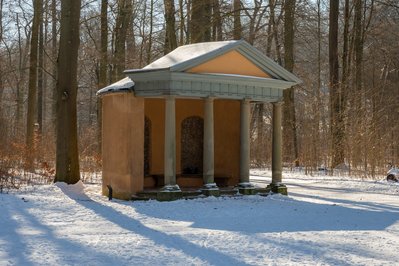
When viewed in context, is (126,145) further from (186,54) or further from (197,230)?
(197,230)

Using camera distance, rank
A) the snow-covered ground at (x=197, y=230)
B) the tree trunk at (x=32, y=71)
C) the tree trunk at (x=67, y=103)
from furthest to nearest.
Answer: the tree trunk at (x=32, y=71) → the tree trunk at (x=67, y=103) → the snow-covered ground at (x=197, y=230)

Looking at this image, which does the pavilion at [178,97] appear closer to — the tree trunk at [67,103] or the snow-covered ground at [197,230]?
the snow-covered ground at [197,230]

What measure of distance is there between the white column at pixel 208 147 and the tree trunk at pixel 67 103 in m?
3.67

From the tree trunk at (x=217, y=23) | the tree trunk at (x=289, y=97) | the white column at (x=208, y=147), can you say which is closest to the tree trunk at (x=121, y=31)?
the tree trunk at (x=217, y=23)

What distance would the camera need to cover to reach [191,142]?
16.5 meters

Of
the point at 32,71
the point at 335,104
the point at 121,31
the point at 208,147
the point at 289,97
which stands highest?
the point at 121,31

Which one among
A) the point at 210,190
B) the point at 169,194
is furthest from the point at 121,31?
the point at 169,194

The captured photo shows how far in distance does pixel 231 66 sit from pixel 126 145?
3.23 meters

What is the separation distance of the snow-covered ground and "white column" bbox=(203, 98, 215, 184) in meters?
0.65

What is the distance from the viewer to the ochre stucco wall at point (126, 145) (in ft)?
44.3

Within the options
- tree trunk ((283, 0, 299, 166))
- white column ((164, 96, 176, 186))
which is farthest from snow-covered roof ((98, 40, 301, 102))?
tree trunk ((283, 0, 299, 166))

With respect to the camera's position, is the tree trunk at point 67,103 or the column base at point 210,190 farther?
the tree trunk at point 67,103

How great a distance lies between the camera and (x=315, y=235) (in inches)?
352

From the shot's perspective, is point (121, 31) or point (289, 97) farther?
point (289, 97)
